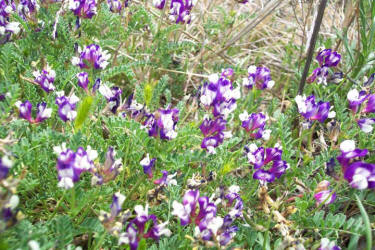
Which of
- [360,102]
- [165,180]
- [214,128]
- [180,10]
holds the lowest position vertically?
[165,180]

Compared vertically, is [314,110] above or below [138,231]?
above

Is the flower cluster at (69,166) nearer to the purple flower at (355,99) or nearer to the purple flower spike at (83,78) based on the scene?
the purple flower spike at (83,78)

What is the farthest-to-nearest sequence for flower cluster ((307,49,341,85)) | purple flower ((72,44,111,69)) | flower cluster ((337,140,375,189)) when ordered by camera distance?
flower cluster ((307,49,341,85))
purple flower ((72,44,111,69))
flower cluster ((337,140,375,189))

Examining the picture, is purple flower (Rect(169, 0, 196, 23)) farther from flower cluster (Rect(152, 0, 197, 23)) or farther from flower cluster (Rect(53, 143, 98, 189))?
flower cluster (Rect(53, 143, 98, 189))

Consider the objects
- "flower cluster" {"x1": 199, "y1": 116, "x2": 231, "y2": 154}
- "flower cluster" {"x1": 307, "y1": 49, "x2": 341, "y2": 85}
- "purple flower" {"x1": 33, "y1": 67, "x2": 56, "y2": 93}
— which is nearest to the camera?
"flower cluster" {"x1": 199, "y1": 116, "x2": 231, "y2": 154}

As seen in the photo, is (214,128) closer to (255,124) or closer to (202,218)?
(255,124)

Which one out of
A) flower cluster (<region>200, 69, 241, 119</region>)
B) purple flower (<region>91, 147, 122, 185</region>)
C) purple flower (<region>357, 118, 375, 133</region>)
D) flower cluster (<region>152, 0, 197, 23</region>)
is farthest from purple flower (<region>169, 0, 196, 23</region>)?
purple flower (<region>91, 147, 122, 185</region>)

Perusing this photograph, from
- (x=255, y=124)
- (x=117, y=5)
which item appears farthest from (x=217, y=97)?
(x=117, y=5)

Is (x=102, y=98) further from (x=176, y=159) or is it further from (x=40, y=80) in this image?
(x=176, y=159)
